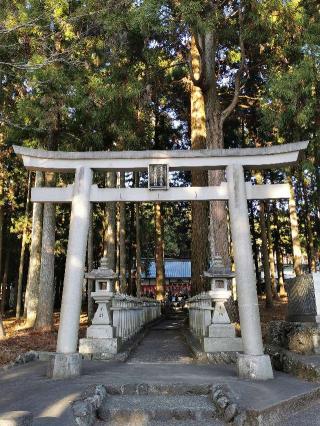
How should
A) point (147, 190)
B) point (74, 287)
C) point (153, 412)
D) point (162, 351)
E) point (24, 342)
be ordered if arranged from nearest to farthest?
1. point (153, 412)
2. point (74, 287)
3. point (147, 190)
4. point (162, 351)
5. point (24, 342)

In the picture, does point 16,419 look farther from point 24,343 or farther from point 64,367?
point 24,343

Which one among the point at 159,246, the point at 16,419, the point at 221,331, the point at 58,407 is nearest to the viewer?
the point at 16,419

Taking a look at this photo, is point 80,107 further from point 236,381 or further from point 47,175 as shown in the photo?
point 236,381

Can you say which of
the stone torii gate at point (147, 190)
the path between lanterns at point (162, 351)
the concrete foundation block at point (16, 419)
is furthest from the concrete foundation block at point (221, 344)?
the concrete foundation block at point (16, 419)

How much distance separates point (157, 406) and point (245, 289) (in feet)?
7.55

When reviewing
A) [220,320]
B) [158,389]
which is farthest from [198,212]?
[158,389]

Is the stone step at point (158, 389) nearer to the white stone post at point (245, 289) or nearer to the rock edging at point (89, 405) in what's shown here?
the rock edging at point (89, 405)

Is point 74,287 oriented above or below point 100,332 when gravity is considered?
above

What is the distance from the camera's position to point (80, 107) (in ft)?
37.5

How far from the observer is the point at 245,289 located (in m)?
6.46

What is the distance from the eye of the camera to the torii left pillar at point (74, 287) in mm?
6352

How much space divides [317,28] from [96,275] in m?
8.45

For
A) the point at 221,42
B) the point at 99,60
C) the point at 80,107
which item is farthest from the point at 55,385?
the point at 221,42

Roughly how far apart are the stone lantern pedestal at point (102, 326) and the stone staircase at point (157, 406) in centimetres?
295
